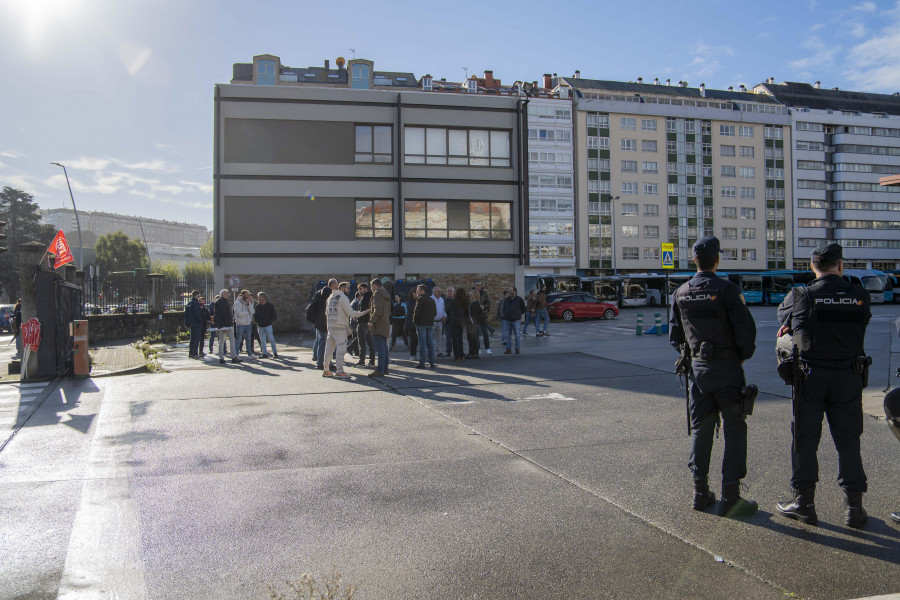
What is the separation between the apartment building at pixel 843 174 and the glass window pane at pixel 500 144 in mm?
59833

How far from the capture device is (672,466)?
5.72 metres

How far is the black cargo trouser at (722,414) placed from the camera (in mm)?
4445

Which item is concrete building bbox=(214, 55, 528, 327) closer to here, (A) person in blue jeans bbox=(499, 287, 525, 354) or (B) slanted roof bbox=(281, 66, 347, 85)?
(A) person in blue jeans bbox=(499, 287, 525, 354)

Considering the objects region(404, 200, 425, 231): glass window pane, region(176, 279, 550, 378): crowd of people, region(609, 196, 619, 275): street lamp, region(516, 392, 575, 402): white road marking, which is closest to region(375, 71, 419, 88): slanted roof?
region(609, 196, 619, 275): street lamp

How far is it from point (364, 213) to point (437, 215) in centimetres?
331

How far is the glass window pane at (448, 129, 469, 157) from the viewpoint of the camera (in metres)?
30.3

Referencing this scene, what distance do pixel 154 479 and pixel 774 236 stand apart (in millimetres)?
81717

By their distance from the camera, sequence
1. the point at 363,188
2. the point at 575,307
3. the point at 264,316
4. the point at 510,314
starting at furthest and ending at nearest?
1. the point at 575,307
2. the point at 363,188
3. the point at 264,316
4. the point at 510,314

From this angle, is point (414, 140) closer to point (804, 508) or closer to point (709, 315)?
point (709, 315)

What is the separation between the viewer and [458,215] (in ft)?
99.2

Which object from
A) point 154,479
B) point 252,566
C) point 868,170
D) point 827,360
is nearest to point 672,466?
point 827,360

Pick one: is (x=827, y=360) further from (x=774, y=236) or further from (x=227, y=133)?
(x=774, y=236)

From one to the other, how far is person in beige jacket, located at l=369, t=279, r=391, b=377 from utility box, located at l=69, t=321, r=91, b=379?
5.72 metres

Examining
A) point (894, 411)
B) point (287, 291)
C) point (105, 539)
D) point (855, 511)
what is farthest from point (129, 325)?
point (894, 411)
